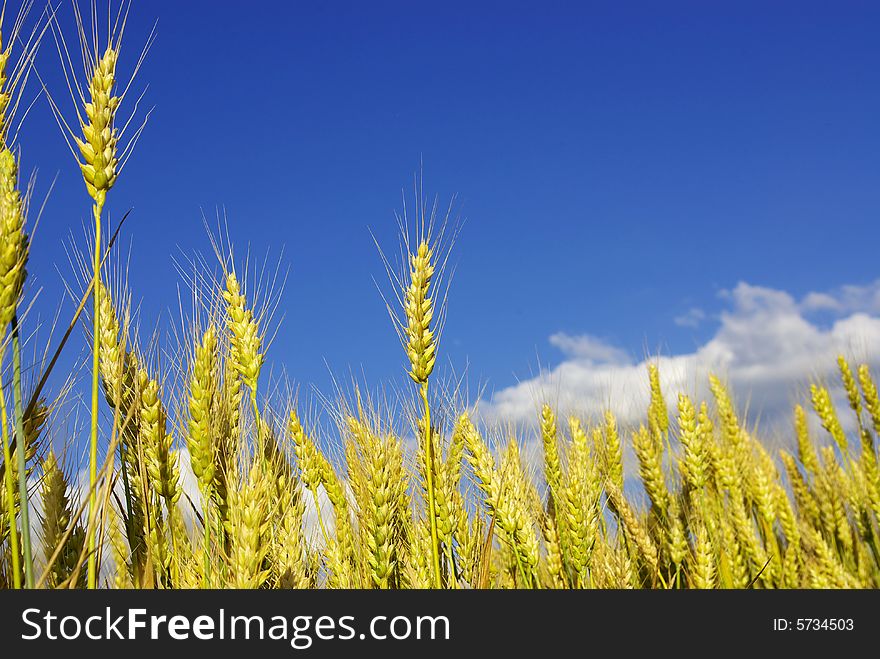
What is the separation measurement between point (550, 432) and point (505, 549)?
78 cm

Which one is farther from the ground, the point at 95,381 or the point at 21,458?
the point at 95,381

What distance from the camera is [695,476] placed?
463cm
